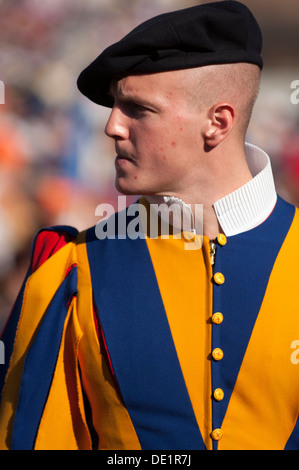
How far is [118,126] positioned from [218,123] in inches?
10.0

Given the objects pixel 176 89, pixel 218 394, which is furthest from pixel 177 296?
pixel 176 89

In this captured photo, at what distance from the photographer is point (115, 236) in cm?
Result: 197

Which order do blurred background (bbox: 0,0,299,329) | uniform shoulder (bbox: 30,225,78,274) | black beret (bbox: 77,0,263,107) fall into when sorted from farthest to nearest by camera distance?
1. blurred background (bbox: 0,0,299,329)
2. uniform shoulder (bbox: 30,225,78,274)
3. black beret (bbox: 77,0,263,107)

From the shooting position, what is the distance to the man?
1766 mm

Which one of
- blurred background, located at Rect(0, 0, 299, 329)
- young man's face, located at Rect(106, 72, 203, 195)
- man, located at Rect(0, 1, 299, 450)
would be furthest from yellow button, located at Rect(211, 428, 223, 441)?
blurred background, located at Rect(0, 0, 299, 329)

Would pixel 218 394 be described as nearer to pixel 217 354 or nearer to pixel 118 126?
pixel 217 354

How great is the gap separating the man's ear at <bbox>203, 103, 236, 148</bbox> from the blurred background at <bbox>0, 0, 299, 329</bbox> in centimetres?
171

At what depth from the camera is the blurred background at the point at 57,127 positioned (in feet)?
11.6

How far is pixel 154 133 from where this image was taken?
1771mm

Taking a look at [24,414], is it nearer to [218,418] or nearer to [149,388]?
[149,388]

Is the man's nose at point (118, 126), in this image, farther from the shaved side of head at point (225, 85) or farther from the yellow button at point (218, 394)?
the yellow button at point (218, 394)

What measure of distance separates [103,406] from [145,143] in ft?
2.21

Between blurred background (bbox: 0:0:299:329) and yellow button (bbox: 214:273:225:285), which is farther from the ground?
blurred background (bbox: 0:0:299:329)

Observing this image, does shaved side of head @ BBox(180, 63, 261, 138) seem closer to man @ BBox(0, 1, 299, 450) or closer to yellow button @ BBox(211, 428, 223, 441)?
man @ BBox(0, 1, 299, 450)
